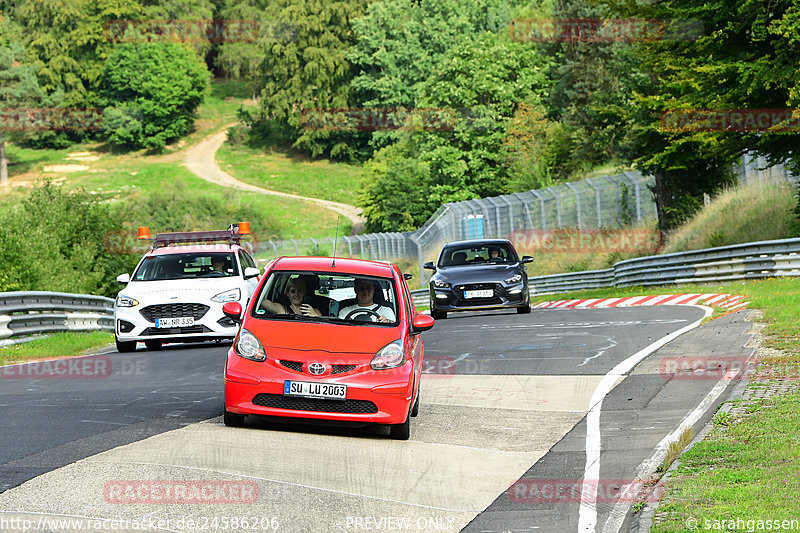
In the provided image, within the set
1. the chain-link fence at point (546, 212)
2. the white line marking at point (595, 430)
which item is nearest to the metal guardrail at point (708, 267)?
the chain-link fence at point (546, 212)

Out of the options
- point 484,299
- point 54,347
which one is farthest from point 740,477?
point 484,299

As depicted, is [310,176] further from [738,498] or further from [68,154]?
[738,498]

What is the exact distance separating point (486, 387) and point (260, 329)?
3825 millimetres

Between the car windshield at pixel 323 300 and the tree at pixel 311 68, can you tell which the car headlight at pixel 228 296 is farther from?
the tree at pixel 311 68

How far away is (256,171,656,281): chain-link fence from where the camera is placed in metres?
43.2

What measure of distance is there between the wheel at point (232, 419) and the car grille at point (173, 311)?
910 cm

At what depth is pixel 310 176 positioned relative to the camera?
113062 millimetres

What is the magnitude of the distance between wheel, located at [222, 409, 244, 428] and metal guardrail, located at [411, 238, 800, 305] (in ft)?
65.2

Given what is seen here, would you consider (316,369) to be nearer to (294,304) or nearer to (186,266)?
(294,304)

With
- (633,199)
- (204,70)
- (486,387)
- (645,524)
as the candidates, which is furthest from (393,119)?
(645,524)

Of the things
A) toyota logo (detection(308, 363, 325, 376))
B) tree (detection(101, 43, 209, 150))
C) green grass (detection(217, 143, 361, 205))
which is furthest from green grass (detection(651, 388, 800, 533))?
tree (detection(101, 43, 209, 150))

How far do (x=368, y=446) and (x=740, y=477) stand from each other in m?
3.10

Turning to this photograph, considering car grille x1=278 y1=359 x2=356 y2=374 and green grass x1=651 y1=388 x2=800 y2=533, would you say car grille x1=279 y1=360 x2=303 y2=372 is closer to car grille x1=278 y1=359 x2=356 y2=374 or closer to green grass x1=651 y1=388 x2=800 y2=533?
car grille x1=278 y1=359 x2=356 y2=374

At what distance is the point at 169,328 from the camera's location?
18.3m
